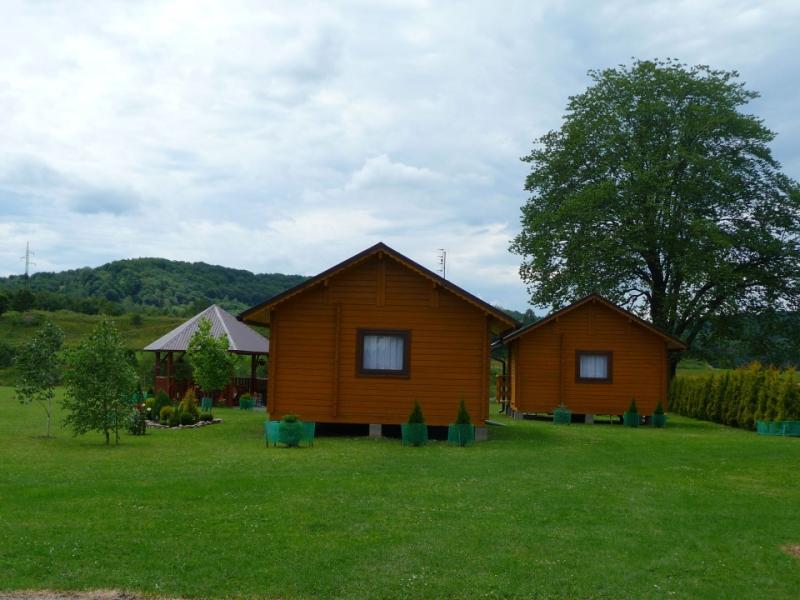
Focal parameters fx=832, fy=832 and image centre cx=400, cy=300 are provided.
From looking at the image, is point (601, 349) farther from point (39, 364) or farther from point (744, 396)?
point (39, 364)

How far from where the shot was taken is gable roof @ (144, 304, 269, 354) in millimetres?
38531

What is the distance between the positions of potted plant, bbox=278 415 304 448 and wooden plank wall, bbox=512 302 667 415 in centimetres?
1376

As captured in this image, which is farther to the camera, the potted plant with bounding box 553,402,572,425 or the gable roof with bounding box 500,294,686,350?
the gable roof with bounding box 500,294,686,350

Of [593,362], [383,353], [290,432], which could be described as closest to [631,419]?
[593,362]

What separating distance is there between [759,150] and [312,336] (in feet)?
88.1

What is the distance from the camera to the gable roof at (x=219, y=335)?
38.5m

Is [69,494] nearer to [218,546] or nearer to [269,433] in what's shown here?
[218,546]

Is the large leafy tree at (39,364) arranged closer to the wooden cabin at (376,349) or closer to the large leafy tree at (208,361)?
the wooden cabin at (376,349)

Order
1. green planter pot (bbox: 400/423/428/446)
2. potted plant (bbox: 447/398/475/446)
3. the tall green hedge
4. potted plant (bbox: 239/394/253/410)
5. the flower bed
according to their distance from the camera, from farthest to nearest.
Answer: potted plant (bbox: 239/394/253/410) → the tall green hedge → the flower bed → potted plant (bbox: 447/398/475/446) → green planter pot (bbox: 400/423/428/446)

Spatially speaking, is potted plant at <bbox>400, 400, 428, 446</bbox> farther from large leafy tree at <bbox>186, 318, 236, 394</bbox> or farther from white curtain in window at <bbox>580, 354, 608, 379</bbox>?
large leafy tree at <bbox>186, 318, 236, 394</bbox>

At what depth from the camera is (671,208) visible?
38.0 m

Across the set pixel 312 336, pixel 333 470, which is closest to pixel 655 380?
pixel 312 336

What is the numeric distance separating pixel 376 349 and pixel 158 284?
364 ft

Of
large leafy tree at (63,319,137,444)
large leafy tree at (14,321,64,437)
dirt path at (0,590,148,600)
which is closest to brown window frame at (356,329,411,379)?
large leafy tree at (63,319,137,444)
